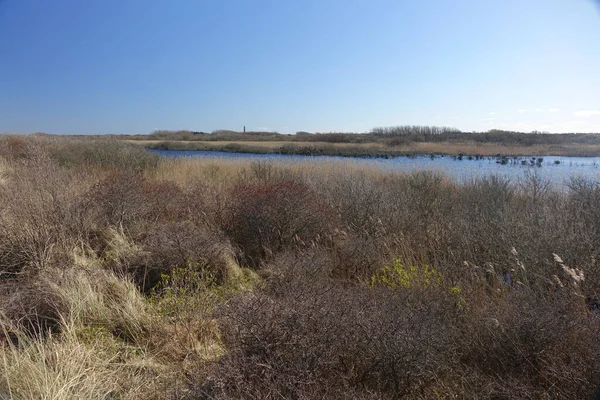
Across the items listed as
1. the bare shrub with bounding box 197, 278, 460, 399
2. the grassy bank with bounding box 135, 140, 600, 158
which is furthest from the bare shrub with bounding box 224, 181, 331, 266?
the grassy bank with bounding box 135, 140, 600, 158

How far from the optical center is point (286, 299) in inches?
113

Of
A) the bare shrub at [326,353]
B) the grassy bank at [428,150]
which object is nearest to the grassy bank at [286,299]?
the bare shrub at [326,353]

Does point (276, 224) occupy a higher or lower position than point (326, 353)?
higher

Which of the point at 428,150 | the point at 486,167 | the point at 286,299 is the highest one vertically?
the point at 428,150

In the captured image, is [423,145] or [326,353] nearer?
[326,353]

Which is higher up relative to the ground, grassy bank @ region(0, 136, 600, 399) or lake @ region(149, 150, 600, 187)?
lake @ region(149, 150, 600, 187)

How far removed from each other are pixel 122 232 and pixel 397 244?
13.4ft

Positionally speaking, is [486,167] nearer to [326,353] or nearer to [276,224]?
[276,224]

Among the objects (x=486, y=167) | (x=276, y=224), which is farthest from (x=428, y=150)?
(x=276, y=224)

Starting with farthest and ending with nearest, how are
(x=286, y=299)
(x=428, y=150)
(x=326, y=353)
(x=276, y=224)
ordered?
(x=428, y=150) < (x=276, y=224) < (x=286, y=299) < (x=326, y=353)

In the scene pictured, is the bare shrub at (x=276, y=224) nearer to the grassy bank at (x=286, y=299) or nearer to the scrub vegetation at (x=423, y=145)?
the grassy bank at (x=286, y=299)

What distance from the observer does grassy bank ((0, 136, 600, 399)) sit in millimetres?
2352

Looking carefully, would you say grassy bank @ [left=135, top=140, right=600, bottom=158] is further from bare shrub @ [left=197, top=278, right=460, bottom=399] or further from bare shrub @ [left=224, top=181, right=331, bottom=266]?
bare shrub @ [left=197, top=278, right=460, bottom=399]

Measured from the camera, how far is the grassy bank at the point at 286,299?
2352 mm
